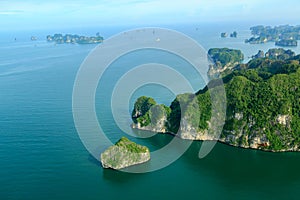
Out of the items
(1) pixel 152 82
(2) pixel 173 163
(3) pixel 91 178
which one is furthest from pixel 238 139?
(1) pixel 152 82

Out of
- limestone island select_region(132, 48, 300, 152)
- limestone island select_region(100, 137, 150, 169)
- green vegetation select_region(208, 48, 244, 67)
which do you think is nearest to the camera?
limestone island select_region(100, 137, 150, 169)

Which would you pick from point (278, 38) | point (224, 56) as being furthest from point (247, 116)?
point (278, 38)

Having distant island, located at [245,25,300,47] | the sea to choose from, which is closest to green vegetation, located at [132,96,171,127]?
the sea

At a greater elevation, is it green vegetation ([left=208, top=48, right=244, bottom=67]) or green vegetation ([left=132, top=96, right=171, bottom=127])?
green vegetation ([left=208, top=48, right=244, bottom=67])

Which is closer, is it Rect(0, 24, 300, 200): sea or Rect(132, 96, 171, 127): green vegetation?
Rect(0, 24, 300, 200): sea

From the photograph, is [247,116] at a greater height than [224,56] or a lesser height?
lesser

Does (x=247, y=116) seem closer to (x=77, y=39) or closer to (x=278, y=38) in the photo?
(x=278, y=38)

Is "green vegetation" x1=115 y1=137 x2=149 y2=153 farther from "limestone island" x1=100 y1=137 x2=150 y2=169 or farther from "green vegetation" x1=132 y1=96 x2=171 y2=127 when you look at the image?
"green vegetation" x1=132 y1=96 x2=171 y2=127
